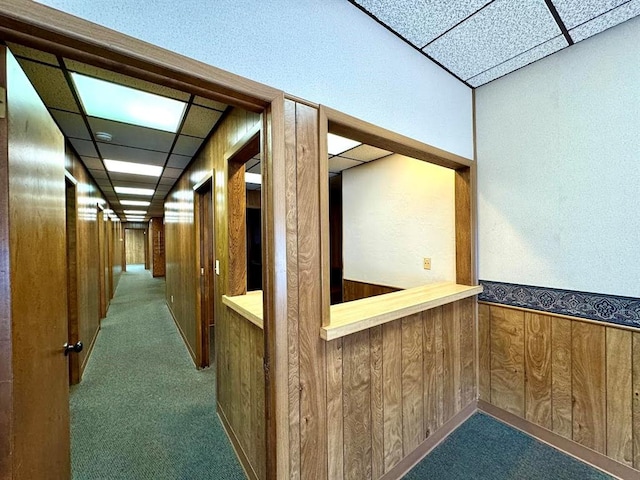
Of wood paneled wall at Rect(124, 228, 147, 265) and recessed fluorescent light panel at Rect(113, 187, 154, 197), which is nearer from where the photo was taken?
recessed fluorescent light panel at Rect(113, 187, 154, 197)

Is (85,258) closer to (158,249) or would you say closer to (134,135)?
(134,135)

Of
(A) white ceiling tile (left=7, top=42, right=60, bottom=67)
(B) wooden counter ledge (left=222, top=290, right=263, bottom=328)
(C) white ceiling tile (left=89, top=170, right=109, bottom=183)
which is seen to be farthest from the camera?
(C) white ceiling tile (left=89, top=170, right=109, bottom=183)

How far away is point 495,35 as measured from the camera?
1.55 meters

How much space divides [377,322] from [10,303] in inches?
53.5

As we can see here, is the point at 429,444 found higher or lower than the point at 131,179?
lower

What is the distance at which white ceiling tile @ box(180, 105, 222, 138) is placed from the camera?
1955mm

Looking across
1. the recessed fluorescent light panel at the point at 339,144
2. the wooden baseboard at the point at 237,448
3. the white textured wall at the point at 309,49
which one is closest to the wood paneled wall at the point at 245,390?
the wooden baseboard at the point at 237,448

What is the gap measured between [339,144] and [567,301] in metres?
2.04

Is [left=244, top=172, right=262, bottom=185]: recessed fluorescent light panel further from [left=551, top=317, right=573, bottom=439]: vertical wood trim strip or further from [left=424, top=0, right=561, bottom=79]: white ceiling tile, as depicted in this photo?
[left=551, top=317, right=573, bottom=439]: vertical wood trim strip

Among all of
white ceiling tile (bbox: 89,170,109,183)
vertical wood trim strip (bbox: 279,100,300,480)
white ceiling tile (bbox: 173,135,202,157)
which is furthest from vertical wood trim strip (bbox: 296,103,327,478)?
white ceiling tile (bbox: 89,170,109,183)

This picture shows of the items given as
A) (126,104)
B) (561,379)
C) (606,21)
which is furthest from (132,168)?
(561,379)

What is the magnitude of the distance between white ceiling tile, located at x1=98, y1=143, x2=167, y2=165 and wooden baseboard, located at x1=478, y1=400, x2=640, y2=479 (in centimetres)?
391

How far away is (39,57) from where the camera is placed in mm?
1334

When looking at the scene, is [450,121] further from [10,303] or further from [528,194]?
[10,303]
